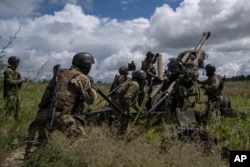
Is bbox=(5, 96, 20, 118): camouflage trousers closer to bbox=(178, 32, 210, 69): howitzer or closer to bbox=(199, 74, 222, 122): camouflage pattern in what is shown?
bbox=(199, 74, 222, 122): camouflage pattern

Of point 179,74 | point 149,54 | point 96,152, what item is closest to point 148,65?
point 149,54

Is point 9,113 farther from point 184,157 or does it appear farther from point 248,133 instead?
point 248,133

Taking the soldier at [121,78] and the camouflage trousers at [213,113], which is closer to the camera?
the camouflage trousers at [213,113]

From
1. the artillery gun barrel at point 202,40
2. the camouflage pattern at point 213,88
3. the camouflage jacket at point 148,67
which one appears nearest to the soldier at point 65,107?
the camouflage pattern at point 213,88

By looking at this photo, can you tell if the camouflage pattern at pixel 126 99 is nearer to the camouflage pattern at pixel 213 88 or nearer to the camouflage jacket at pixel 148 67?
the camouflage pattern at pixel 213 88

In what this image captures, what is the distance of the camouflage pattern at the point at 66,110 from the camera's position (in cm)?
615

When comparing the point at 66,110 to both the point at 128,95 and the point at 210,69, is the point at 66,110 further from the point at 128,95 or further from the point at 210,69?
the point at 210,69

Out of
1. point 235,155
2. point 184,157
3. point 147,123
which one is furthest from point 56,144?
point 147,123

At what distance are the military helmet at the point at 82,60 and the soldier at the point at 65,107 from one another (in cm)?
18

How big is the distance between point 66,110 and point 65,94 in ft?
0.76

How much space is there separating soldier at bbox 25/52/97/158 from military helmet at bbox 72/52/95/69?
0.60 feet

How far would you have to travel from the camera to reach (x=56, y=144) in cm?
568

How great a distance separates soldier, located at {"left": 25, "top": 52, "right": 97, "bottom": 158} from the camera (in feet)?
20.2

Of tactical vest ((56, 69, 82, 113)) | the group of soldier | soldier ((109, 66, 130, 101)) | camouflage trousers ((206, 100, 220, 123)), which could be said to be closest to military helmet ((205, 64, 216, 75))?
camouflage trousers ((206, 100, 220, 123))
